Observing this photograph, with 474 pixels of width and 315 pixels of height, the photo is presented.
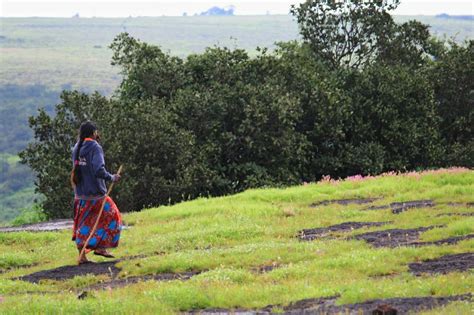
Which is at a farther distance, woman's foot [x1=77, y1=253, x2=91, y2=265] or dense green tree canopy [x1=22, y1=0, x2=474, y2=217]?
dense green tree canopy [x1=22, y1=0, x2=474, y2=217]

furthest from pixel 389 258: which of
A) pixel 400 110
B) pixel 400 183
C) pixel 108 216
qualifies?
pixel 400 110

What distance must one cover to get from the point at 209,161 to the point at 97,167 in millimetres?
31256

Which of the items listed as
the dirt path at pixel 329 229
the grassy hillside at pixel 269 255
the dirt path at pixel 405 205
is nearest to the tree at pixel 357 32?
the grassy hillside at pixel 269 255

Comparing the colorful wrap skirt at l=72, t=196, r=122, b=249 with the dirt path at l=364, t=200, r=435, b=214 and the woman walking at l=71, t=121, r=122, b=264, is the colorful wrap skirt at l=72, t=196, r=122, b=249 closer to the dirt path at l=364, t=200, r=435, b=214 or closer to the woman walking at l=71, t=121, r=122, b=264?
the woman walking at l=71, t=121, r=122, b=264

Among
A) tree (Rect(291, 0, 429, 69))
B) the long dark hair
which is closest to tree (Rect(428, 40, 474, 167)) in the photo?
tree (Rect(291, 0, 429, 69))

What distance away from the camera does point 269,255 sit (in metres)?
18.1

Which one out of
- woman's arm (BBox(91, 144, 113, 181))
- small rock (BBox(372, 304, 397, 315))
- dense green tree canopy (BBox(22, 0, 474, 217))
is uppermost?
woman's arm (BBox(91, 144, 113, 181))

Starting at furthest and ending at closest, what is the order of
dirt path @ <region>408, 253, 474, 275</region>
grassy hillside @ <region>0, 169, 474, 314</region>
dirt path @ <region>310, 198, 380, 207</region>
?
dirt path @ <region>310, 198, 380, 207</region>
dirt path @ <region>408, 253, 474, 275</region>
grassy hillside @ <region>0, 169, 474, 314</region>

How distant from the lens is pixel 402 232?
20.3 meters

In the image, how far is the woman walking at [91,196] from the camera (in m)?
18.9

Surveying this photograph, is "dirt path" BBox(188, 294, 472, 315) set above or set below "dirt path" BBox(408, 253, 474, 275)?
above

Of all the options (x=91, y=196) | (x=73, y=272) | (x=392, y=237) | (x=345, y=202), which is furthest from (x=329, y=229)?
(x=73, y=272)

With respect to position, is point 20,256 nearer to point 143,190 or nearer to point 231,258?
point 231,258

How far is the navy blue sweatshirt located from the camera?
1873cm
